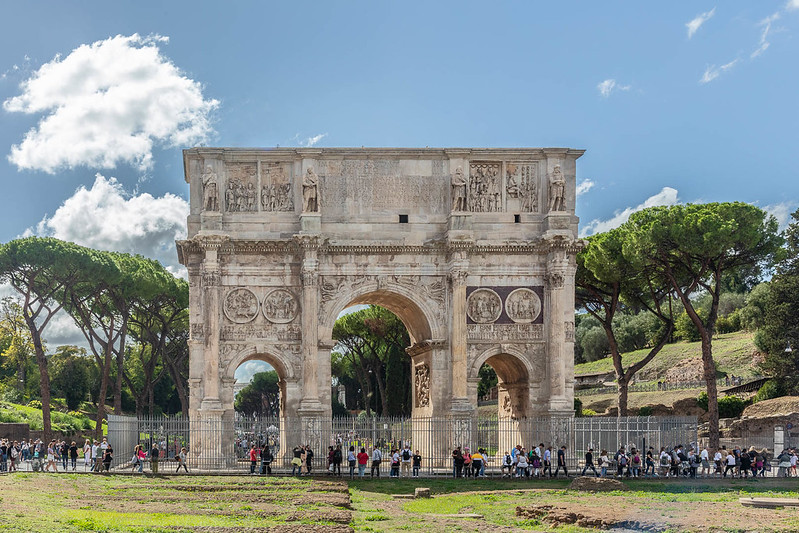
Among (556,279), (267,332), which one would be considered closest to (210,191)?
(267,332)

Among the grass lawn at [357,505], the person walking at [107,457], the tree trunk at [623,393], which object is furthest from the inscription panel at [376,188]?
the tree trunk at [623,393]

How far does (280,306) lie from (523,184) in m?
9.80

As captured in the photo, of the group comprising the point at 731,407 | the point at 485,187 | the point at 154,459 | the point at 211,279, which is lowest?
the point at 154,459

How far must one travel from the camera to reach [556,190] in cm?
3584

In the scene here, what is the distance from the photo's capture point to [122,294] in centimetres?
5047

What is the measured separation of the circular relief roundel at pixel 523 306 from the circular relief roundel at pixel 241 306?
9.03m

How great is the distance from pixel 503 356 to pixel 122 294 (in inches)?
871

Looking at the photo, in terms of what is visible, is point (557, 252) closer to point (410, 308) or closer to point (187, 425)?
point (410, 308)

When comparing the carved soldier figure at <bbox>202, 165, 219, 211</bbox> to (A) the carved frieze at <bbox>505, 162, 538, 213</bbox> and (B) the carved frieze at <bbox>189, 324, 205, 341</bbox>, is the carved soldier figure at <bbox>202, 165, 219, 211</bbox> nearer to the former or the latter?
(B) the carved frieze at <bbox>189, 324, 205, 341</bbox>

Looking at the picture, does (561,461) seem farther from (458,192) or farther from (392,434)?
(458,192)

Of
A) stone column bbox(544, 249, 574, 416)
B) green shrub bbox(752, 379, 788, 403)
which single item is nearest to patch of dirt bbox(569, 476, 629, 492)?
stone column bbox(544, 249, 574, 416)

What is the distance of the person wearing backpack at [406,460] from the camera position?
3241 centimetres

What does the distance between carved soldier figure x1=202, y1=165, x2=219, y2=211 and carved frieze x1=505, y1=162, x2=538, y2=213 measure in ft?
34.2

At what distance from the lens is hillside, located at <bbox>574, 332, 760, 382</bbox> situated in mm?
67062
